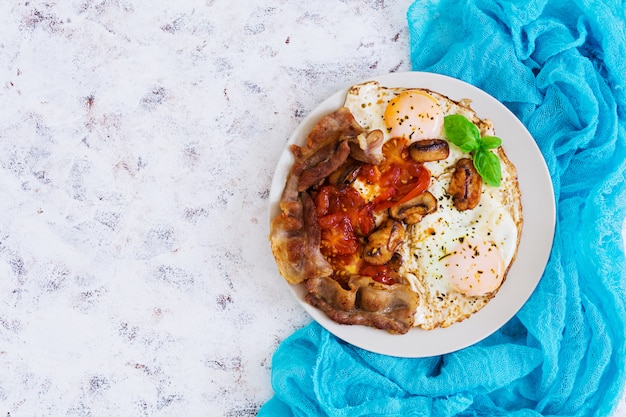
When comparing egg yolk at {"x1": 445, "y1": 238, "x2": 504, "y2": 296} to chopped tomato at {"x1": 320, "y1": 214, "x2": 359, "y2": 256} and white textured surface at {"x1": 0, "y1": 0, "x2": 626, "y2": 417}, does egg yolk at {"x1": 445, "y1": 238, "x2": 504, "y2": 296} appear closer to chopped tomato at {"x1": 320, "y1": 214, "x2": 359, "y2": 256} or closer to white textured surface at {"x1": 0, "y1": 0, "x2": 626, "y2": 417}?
chopped tomato at {"x1": 320, "y1": 214, "x2": 359, "y2": 256}

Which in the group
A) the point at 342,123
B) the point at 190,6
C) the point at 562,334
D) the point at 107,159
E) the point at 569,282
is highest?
the point at 190,6

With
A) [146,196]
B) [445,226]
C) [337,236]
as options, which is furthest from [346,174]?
[146,196]

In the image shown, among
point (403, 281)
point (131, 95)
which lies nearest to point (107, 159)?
point (131, 95)

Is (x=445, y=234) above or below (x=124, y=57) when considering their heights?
below

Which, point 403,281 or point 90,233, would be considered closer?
point 403,281

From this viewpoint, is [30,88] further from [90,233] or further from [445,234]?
[445,234]

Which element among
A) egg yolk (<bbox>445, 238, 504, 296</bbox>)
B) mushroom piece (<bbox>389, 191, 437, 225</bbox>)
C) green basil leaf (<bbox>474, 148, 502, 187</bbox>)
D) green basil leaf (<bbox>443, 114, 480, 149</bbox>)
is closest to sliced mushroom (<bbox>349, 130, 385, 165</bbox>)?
mushroom piece (<bbox>389, 191, 437, 225</bbox>)

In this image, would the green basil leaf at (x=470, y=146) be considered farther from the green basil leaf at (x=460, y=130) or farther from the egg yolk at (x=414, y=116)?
the egg yolk at (x=414, y=116)

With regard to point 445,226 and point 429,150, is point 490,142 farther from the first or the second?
point 445,226
